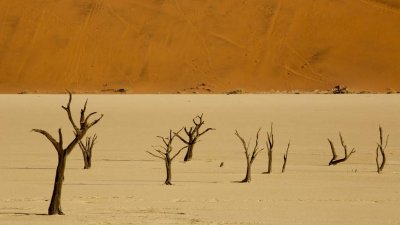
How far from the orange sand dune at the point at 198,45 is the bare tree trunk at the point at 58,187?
103ft

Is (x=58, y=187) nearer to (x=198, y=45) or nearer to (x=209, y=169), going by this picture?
(x=209, y=169)

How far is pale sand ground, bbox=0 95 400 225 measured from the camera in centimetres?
1031

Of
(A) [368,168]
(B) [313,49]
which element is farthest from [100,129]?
(B) [313,49]

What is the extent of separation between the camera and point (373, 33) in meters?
47.3

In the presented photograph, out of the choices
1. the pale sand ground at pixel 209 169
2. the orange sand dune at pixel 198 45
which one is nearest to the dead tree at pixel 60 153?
the pale sand ground at pixel 209 169

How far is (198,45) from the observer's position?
4669 cm

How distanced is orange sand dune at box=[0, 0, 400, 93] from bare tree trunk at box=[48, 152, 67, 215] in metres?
31.5

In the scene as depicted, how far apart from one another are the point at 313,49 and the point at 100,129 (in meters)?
23.0

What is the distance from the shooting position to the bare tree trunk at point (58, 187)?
9.62m

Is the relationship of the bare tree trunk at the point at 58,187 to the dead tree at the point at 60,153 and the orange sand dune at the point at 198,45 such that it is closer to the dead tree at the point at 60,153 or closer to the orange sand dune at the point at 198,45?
the dead tree at the point at 60,153

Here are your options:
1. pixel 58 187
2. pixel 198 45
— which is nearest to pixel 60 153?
pixel 58 187

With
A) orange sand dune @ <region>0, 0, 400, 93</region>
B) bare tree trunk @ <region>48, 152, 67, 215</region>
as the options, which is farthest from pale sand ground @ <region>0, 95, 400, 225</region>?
orange sand dune @ <region>0, 0, 400, 93</region>

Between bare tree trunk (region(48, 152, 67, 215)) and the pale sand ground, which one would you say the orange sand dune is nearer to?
the pale sand ground

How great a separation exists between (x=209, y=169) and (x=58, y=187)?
705cm
